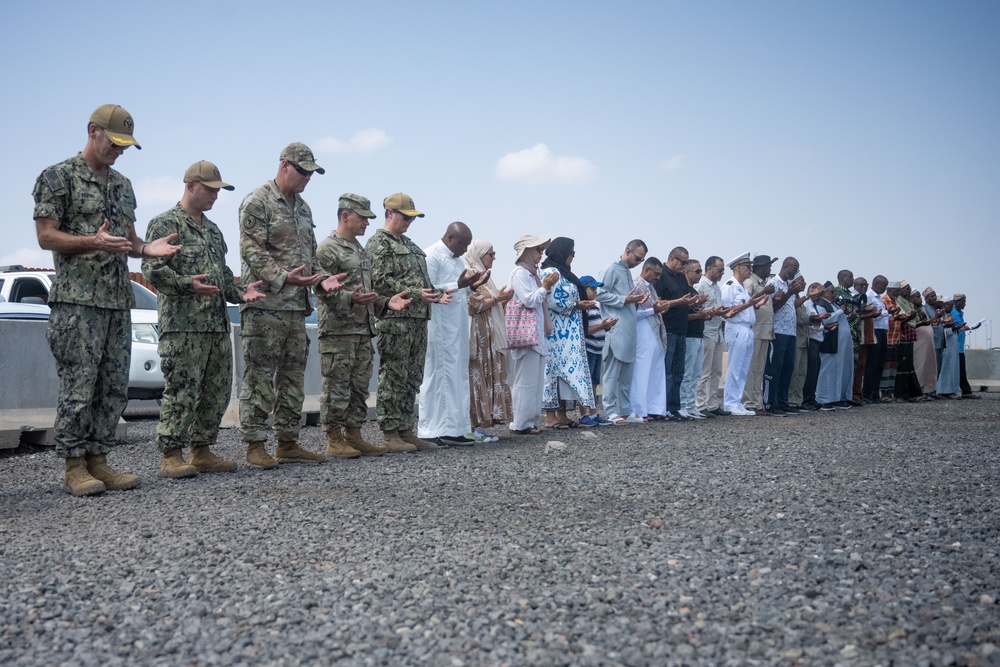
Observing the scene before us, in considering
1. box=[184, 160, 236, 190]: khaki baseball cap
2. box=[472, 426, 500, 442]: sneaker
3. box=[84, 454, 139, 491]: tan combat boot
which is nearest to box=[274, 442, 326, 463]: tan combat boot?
box=[84, 454, 139, 491]: tan combat boot

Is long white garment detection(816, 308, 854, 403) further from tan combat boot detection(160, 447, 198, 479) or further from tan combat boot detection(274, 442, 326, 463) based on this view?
tan combat boot detection(160, 447, 198, 479)

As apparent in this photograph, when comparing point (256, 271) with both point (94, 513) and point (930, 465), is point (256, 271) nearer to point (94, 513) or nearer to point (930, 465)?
point (94, 513)

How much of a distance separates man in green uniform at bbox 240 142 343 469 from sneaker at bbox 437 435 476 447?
5.93 feet

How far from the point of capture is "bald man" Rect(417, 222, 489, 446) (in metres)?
7.89

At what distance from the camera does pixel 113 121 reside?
17.0 feet

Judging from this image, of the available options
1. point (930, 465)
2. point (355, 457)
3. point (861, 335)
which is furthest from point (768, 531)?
point (861, 335)

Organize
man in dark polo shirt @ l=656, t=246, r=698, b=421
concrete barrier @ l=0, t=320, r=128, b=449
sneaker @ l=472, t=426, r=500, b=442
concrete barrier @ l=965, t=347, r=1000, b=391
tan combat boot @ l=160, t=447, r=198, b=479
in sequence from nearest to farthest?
tan combat boot @ l=160, t=447, r=198, b=479 → sneaker @ l=472, t=426, r=500, b=442 → concrete barrier @ l=0, t=320, r=128, b=449 → man in dark polo shirt @ l=656, t=246, r=698, b=421 → concrete barrier @ l=965, t=347, r=1000, b=391

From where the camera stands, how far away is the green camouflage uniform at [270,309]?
6.08m

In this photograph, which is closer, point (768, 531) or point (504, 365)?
point (768, 531)

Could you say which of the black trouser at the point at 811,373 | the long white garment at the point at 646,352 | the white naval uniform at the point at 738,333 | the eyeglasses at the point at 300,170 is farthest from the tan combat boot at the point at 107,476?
the black trouser at the point at 811,373

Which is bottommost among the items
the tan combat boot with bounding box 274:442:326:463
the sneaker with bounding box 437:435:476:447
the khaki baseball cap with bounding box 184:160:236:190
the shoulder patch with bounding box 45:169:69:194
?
the sneaker with bounding box 437:435:476:447

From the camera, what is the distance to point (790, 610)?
2.96 metres

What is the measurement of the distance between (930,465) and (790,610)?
12.5ft

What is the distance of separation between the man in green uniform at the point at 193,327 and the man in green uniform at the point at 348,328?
91 cm
